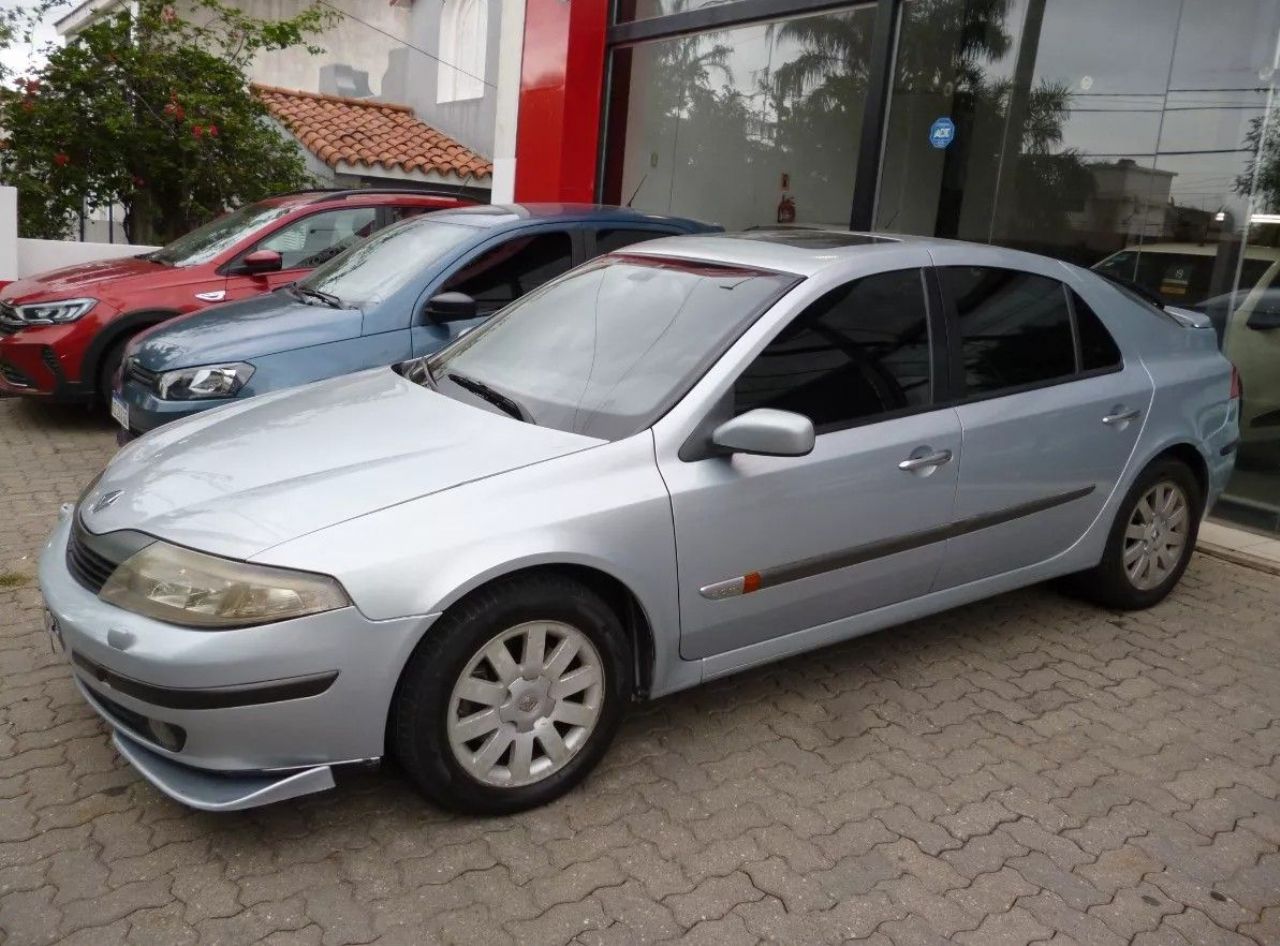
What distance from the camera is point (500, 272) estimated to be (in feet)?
19.7

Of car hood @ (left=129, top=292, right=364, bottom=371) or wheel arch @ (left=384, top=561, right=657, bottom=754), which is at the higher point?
car hood @ (left=129, top=292, right=364, bottom=371)

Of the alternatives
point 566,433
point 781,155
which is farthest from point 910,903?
point 781,155

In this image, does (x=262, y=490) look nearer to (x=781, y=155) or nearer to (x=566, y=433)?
(x=566, y=433)

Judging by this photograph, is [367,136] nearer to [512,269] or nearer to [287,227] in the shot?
[287,227]

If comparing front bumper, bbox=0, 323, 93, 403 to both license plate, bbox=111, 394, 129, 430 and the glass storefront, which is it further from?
the glass storefront

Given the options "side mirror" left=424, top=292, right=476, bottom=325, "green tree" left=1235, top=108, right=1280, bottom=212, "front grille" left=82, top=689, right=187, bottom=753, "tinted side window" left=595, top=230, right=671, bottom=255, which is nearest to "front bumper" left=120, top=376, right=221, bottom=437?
"side mirror" left=424, top=292, right=476, bottom=325

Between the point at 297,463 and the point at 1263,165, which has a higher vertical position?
the point at 1263,165

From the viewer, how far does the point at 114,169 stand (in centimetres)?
1216

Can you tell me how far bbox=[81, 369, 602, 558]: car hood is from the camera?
2834 millimetres

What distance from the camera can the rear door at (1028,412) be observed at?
388 cm

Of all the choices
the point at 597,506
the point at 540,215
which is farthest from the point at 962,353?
the point at 540,215

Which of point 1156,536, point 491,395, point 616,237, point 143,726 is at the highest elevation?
point 616,237

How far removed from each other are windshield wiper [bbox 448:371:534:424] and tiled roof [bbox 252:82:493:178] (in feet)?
37.5

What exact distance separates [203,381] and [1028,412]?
3.83m
